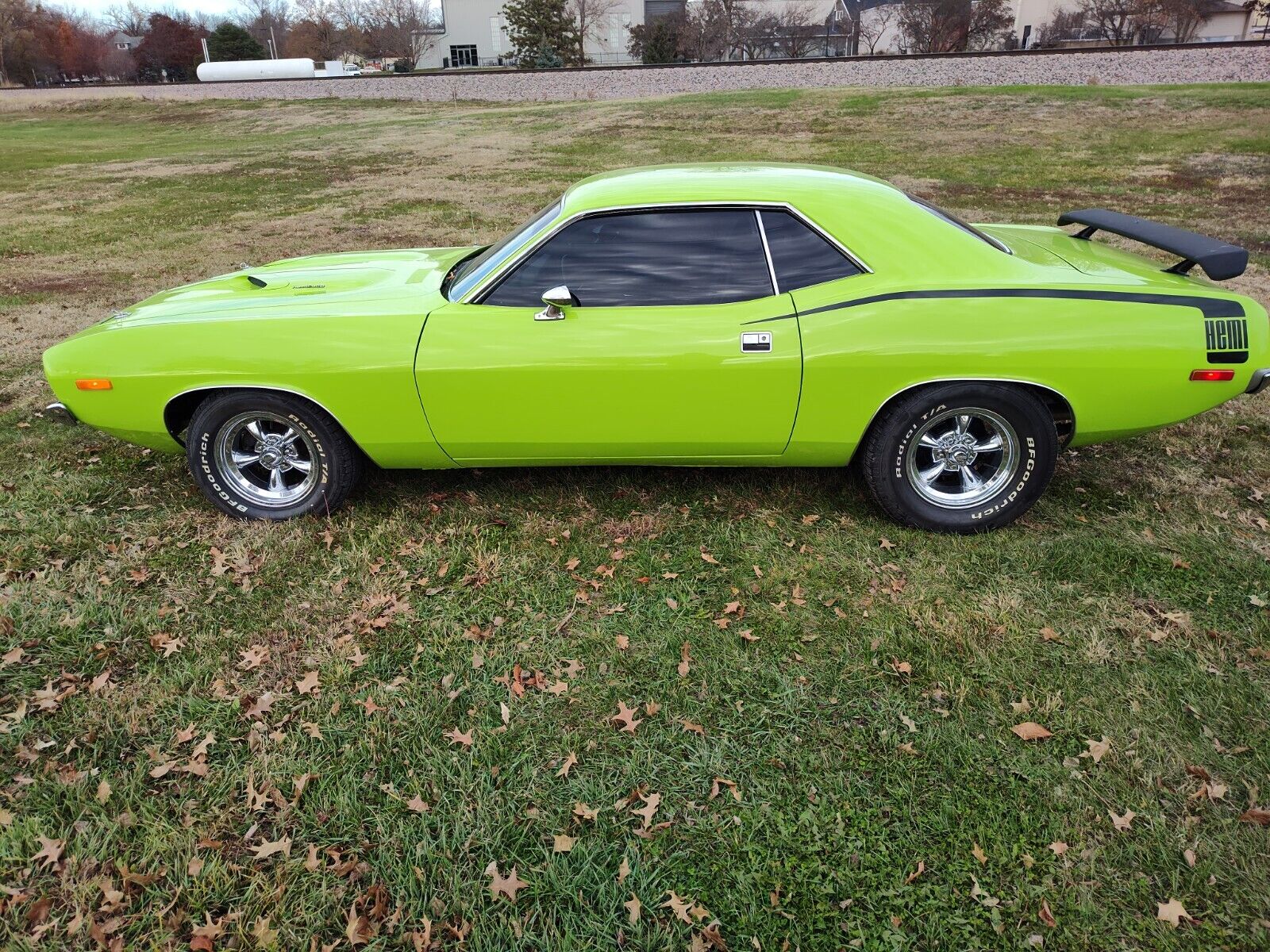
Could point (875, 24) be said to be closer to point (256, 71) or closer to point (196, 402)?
point (256, 71)

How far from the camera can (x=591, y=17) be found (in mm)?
50531

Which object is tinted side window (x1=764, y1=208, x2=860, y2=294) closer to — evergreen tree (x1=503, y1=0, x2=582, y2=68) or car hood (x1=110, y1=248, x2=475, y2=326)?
car hood (x1=110, y1=248, x2=475, y2=326)

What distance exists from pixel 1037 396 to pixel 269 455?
3493mm

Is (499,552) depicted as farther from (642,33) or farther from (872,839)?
(642,33)

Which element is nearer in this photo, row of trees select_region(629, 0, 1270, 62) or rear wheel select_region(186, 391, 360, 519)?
rear wheel select_region(186, 391, 360, 519)

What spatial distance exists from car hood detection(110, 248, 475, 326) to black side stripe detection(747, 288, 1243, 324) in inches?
70.9

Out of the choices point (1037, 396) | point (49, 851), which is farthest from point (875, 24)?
point (49, 851)

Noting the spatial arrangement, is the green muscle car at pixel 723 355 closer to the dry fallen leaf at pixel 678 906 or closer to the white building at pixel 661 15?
the dry fallen leaf at pixel 678 906

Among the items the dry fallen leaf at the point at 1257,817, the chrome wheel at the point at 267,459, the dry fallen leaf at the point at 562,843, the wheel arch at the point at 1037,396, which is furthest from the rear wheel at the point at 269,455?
the dry fallen leaf at the point at 1257,817

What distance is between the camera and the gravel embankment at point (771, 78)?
913 inches

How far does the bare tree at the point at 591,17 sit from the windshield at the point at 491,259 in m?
44.2

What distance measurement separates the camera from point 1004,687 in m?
2.86

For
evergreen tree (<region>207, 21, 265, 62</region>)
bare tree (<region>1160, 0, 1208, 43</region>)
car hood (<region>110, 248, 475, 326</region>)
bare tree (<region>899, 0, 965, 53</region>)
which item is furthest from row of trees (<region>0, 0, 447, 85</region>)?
car hood (<region>110, 248, 475, 326</region>)

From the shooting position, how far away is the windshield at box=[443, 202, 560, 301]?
3.63 metres
